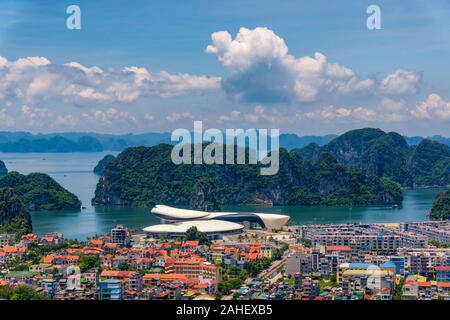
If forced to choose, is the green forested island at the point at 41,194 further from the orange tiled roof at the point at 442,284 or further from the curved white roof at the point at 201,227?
the orange tiled roof at the point at 442,284

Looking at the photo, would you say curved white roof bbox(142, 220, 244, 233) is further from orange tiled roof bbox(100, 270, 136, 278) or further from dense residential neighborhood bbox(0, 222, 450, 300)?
orange tiled roof bbox(100, 270, 136, 278)

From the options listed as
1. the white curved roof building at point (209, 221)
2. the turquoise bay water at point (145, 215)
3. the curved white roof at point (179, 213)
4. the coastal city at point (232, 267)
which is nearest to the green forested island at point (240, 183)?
the turquoise bay water at point (145, 215)

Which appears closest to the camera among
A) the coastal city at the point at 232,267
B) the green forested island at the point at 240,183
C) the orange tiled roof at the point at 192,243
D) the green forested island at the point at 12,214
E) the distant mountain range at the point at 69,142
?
the coastal city at the point at 232,267

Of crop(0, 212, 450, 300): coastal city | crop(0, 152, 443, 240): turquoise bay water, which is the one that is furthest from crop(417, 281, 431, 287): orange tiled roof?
crop(0, 152, 443, 240): turquoise bay water

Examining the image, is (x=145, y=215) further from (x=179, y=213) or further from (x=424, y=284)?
(x=424, y=284)

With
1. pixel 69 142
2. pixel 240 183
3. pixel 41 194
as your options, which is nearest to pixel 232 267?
pixel 41 194

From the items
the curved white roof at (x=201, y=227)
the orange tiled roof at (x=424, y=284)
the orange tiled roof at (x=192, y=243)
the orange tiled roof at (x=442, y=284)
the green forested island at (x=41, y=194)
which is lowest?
→ the orange tiled roof at (x=192, y=243)
